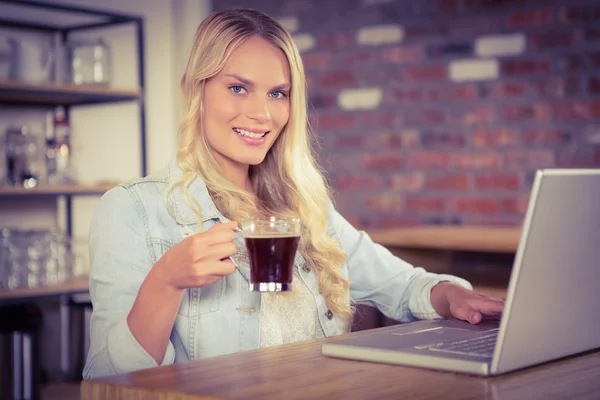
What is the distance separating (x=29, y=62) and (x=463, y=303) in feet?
8.20

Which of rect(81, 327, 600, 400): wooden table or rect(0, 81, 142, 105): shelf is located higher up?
rect(0, 81, 142, 105): shelf

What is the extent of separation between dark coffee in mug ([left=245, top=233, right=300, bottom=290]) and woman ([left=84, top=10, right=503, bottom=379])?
47 millimetres

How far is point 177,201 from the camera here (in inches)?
66.6

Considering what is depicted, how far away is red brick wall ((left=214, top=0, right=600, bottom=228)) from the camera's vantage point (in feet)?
11.7

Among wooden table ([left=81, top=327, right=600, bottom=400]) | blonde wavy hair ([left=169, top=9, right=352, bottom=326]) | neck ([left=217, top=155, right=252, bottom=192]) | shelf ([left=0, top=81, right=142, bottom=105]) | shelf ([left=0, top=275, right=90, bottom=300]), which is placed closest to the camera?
wooden table ([left=81, top=327, right=600, bottom=400])

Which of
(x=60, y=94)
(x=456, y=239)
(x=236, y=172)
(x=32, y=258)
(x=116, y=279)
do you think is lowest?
(x=32, y=258)

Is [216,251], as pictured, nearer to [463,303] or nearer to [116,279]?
[116,279]

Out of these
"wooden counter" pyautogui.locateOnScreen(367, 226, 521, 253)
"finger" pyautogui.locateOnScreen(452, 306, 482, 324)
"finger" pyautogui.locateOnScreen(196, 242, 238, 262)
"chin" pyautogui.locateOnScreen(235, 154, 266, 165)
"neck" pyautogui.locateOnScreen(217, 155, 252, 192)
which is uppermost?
"chin" pyautogui.locateOnScreen(235, 154, 266, 165)

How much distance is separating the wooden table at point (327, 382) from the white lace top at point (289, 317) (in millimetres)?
406

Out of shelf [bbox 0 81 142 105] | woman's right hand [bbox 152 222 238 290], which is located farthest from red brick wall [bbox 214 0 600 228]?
woman's right hand [bbox 152 222 238 290]

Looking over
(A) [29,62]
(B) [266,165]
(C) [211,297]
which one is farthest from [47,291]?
(C) [211,297]

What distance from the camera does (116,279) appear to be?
59.1 inches

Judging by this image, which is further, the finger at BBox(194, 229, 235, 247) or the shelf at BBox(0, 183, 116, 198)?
the shelf at BBox(0, 183, 116, 198)

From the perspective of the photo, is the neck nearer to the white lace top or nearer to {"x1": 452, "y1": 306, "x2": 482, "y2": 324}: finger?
the white lace top
